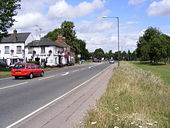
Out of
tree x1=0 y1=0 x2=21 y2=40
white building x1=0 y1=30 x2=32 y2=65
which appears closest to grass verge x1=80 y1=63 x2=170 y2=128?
tree x1=0 y1=0 x2=21 y2=40

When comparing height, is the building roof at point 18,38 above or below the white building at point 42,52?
above

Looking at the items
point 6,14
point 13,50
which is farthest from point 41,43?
point 6,14

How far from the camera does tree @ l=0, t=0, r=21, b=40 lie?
31609mm

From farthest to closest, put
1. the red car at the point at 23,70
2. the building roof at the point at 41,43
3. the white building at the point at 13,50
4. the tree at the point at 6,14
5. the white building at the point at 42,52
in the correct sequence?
the building roof at the point at 41,43 → the white building at the point at 42,52 → the white building at the point at 13,50 → the tree at the point at 6,14 → the red car at the point at 23,70

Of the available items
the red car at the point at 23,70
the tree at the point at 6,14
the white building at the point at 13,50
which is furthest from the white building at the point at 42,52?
the red car at the point at 23,70

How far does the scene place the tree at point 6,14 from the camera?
31.6 meters

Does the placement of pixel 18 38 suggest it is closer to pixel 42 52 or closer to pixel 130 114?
pixel 42 52

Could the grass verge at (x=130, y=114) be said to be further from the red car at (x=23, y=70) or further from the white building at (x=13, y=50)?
the white building at (x=13, y=50)

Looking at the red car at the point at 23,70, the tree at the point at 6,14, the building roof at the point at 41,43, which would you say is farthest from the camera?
the building roof at the point at 41,43

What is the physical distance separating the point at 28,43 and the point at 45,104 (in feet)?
163

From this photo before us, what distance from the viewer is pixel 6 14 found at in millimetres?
31922

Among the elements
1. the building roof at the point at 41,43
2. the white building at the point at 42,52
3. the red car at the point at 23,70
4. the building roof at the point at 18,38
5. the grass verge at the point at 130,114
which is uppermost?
the building roof at the point at 18,38

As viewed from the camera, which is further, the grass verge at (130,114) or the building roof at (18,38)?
the building roof at (18,38)

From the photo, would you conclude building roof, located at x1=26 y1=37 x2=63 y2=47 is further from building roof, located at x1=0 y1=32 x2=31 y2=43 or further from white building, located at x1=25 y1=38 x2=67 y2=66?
building roof, located at x1=0 y1=32 x2=31 y2=43
